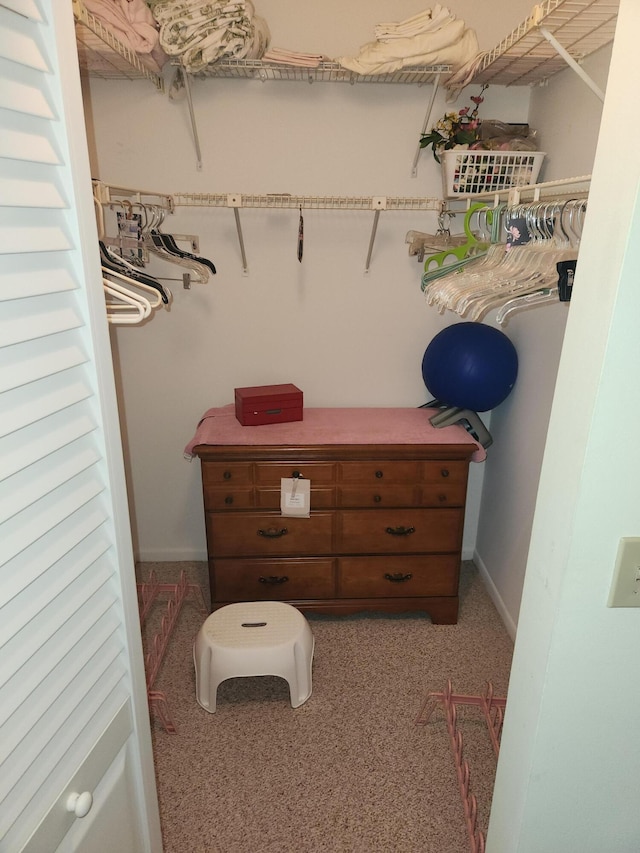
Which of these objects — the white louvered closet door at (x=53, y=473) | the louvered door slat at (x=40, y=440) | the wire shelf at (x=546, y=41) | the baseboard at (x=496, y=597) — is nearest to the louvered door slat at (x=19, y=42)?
the white louvered closet door at (x=53, y=473)

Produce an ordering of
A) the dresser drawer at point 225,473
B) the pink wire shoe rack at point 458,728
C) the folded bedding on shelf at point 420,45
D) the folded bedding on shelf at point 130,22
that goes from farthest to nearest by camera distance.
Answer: the dresser drawer at point 225,473 < the folded bedding on shelf at point 420,45 < the folded bedding on shelf at point 130,22 < the pink wire shoe rack at point 458,728

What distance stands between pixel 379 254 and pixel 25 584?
229 cm

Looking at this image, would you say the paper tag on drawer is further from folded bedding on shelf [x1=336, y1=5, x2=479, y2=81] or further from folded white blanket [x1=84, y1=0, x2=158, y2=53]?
folded white blanket [x1=84, y1=0, x2=158, y2=53]

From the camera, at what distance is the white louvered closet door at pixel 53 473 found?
0.78 m

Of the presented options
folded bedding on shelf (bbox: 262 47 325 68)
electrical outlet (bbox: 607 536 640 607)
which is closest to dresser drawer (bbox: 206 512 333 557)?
electrical outlet (bbox: 607 536 640 607)

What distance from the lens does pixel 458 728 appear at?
2133 mm

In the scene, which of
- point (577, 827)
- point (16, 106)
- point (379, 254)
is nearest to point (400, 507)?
point (379, 254)

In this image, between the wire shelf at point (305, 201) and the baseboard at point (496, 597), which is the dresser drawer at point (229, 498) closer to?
the wire shelf at point (305, 201)

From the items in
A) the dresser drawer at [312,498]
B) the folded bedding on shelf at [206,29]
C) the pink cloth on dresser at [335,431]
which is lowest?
the dresser drawer at [312,498]

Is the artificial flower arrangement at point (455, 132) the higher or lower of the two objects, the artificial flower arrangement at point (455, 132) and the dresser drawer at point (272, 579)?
the higher

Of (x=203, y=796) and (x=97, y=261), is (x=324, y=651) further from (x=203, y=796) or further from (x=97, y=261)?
(x=97, y=261)

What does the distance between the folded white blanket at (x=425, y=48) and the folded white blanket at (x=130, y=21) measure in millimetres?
712

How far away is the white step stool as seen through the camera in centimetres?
209

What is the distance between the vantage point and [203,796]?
187cm
